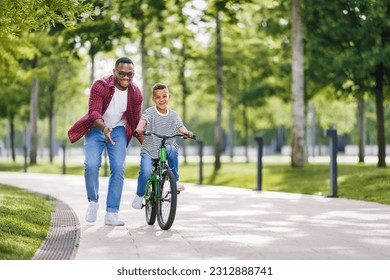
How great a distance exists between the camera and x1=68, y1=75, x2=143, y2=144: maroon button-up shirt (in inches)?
345

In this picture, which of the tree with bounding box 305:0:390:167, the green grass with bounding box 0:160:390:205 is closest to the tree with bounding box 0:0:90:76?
the green grass with bounding box 0:160:390:205

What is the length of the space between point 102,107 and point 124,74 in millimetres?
484

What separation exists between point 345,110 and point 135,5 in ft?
99.9

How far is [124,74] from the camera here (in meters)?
8.85

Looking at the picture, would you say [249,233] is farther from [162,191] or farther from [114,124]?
[114,124]

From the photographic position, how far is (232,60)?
3512 centimetres

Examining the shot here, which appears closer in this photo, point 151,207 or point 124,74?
point 124,74

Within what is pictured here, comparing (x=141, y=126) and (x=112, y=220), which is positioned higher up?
(x=141, y=126)

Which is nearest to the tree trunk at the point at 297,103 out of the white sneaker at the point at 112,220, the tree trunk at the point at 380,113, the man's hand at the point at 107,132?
the tree trunk at the point at 380,113

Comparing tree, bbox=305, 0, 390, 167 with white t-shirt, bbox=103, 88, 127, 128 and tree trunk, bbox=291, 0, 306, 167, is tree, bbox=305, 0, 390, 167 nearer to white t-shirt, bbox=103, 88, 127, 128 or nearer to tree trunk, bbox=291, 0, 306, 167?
tree trunk, bbox=291, 0, 306, 167

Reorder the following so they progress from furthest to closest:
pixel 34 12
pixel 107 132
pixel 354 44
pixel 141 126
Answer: pixel 354 44 < pixel 34 12 < pixel 141 126 < pixel 107 132

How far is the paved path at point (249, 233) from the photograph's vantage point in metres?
6.97

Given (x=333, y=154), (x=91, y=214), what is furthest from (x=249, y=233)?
(x=333, y=154)

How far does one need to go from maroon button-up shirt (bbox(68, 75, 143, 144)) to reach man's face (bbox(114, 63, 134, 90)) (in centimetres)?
10
